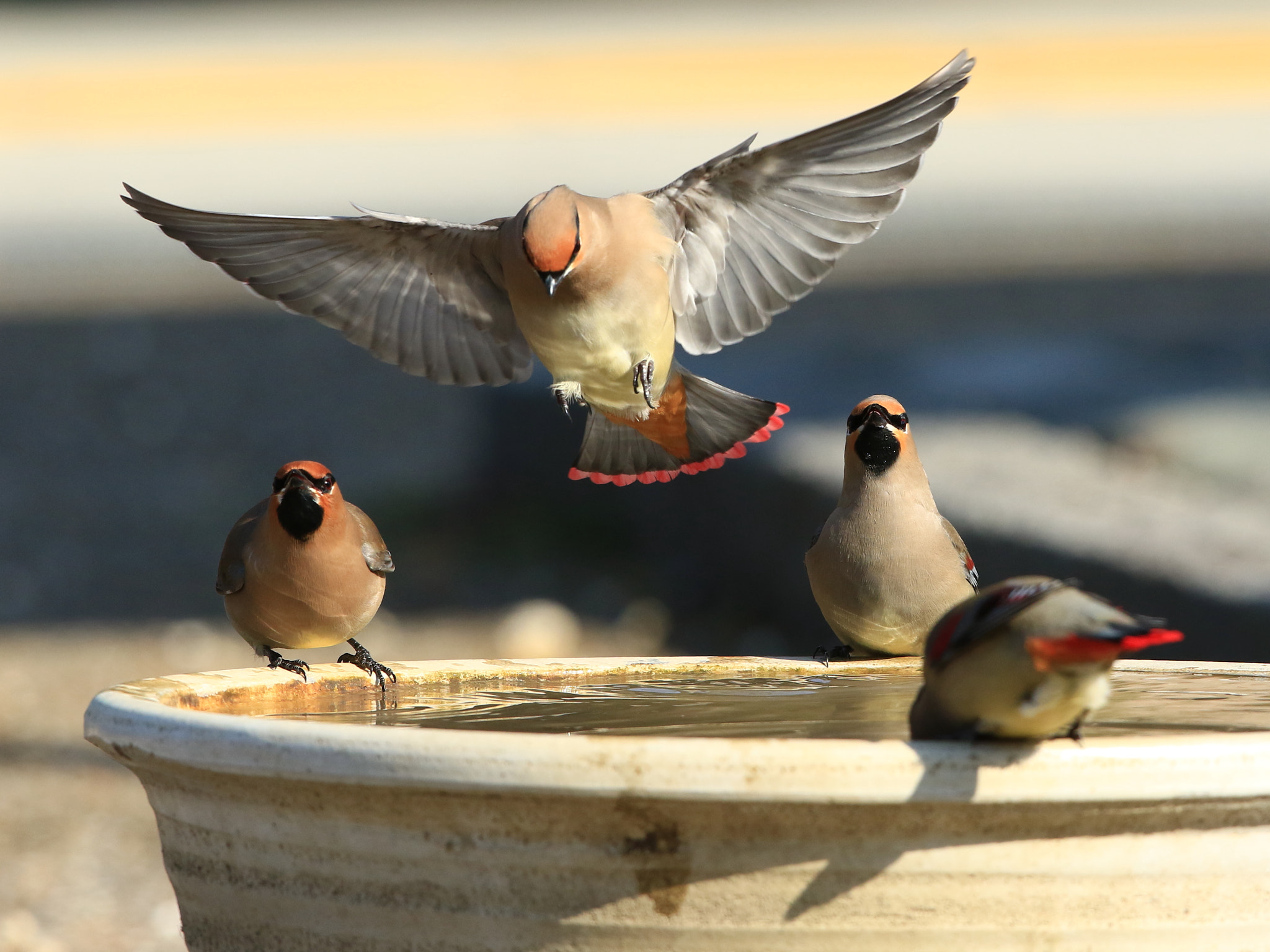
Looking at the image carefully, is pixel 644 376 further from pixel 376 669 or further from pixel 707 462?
pixel 376 669

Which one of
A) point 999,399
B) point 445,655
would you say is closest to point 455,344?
point 445,655

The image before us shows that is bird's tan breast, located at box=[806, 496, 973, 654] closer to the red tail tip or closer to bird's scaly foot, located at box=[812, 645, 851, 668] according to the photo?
bird's scaly foot, located at box=[812, 645, 851, 668]

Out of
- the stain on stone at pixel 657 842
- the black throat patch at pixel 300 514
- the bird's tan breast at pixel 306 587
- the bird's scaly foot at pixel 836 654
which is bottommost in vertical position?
the bird's scaly foot at pixel 836 654

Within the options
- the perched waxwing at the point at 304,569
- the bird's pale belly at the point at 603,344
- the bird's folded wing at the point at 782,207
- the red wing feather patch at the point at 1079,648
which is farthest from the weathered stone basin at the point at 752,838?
the bird's folded wing at the point at 782,207

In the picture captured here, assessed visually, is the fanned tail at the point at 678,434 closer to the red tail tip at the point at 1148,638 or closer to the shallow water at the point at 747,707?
the shallow water at the point at 747,707

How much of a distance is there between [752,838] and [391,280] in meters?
1.95

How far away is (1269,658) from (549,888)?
3.75 metres

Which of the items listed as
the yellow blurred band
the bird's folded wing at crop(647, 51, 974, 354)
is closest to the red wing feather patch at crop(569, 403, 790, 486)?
the bird's folded wing at crop(647, 51, 974, 354)

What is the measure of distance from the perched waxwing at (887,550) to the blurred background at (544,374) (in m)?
2.40

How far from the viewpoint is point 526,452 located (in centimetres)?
998

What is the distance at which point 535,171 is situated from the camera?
16.1 metres

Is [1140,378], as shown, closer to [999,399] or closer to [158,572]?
[999,399]

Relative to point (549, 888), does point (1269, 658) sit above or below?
below

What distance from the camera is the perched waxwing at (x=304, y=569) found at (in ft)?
10.3
